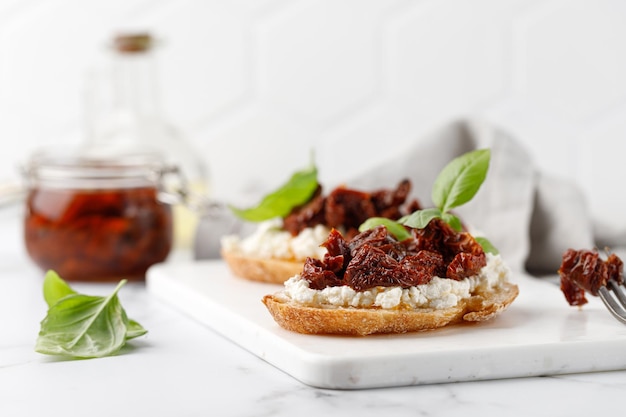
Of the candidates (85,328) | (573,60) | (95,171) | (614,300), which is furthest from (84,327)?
(573,60)

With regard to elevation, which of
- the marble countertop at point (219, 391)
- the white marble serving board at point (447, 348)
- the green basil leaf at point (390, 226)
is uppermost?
the green basil leaf at point (390, 226)

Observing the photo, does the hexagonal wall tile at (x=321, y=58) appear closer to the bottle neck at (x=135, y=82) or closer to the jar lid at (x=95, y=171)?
the bottle neck at (x=135, y=82)

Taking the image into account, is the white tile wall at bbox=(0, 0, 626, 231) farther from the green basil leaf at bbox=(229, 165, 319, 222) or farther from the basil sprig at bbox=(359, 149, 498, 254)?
the basil sprig at bbox=(359, 149, 498, 254)

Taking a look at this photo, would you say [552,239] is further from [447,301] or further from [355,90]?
[355,90]

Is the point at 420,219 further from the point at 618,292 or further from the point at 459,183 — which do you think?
the point at 618,292

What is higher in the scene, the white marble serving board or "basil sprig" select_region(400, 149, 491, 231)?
"basil sprig" select_region(400, 149, 491, 231)

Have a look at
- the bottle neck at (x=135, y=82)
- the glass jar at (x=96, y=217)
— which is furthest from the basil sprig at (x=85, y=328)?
the bottle neck at (x=135, y=82)

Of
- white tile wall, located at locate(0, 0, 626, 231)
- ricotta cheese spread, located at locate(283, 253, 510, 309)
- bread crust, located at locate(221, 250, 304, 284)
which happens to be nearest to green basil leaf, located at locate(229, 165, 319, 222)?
bread crust, located at locate(221, 250, 304, 284)

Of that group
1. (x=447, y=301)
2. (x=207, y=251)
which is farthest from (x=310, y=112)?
(x=447, y=301)

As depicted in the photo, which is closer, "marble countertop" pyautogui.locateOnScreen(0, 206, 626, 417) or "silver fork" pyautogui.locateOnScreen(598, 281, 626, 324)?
"marble countertop" pyautogui.locateOnScreen(0, 206, 626, 417)
